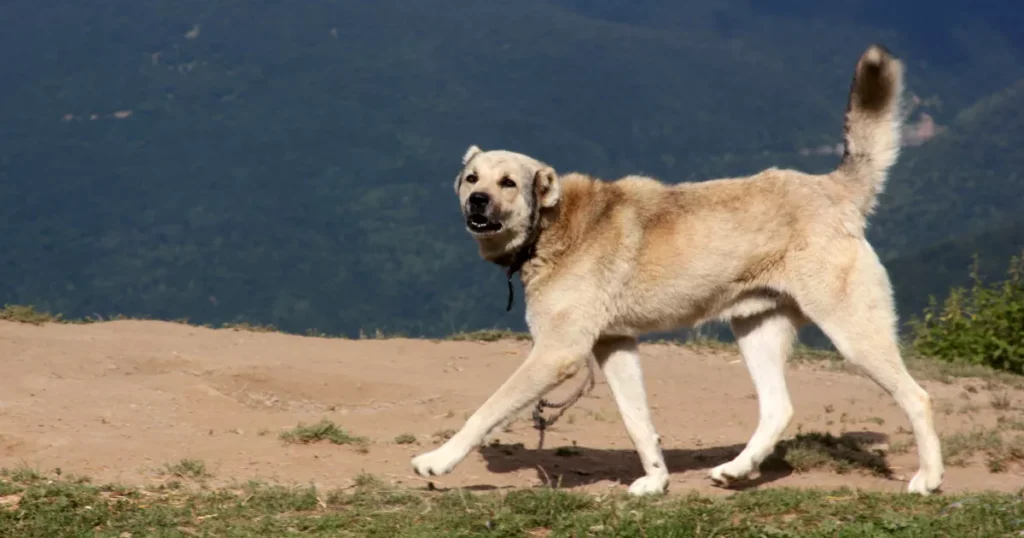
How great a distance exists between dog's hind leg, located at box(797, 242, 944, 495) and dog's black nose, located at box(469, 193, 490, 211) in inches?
69.5

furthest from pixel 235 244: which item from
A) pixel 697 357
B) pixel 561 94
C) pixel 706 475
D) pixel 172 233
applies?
pixel 706 475

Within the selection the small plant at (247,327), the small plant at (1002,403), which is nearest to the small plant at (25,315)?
the small plant at (247,327)

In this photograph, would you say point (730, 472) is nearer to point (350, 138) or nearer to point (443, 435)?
point (443, 435)

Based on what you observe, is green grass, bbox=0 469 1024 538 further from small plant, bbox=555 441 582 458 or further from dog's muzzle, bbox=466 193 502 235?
small plant, bbox=555 441 582 458

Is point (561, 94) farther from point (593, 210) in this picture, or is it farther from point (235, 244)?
point (593, 210)

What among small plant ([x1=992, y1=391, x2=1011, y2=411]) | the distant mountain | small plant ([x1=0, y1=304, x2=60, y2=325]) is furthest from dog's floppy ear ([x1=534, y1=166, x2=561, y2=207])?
the distant mountain

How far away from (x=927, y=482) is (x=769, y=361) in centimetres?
113

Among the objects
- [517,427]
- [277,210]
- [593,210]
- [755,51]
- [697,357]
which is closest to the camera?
[593,210]

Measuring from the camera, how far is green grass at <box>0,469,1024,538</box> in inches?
188

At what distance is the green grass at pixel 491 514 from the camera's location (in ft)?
15.6

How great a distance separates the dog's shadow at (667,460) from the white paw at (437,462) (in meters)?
1.01

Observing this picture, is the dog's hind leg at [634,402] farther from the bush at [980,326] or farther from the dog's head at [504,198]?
the bush at [980,326]

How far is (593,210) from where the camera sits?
256 inches

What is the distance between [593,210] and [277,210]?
34.6 metres
